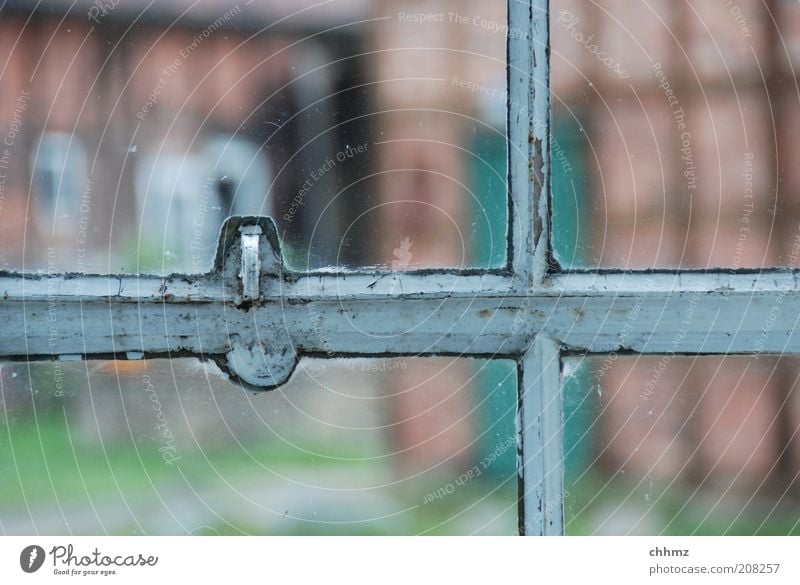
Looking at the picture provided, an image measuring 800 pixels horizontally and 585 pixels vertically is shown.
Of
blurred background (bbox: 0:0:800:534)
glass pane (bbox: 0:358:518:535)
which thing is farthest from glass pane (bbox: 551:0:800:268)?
glass pane (bbox: 0:358:518:535)

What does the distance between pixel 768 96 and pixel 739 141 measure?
1.7 inches

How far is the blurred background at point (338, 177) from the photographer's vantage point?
0.60 meters

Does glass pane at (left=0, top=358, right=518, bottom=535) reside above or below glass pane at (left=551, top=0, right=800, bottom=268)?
below

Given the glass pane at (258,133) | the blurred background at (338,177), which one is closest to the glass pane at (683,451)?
the blurred background at (338,177)

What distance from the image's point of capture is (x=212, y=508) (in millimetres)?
619

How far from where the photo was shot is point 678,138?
0.60 meters

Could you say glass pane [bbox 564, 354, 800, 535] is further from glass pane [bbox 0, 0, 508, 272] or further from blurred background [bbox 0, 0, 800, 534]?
glass pane [bbox 0, 0, 508, 272]

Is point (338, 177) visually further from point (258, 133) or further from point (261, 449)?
point (261, 449)

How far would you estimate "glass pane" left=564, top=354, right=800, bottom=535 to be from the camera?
24.1 inches

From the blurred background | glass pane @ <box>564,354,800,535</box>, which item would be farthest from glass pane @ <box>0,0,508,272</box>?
glass pane @ <box>564,354,800,535</box>

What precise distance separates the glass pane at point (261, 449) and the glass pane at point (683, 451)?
7 centimetres

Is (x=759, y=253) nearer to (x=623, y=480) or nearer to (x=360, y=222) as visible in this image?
(x=623, y=480)

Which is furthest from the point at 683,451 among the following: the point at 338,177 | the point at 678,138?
→ the point at 338,177
